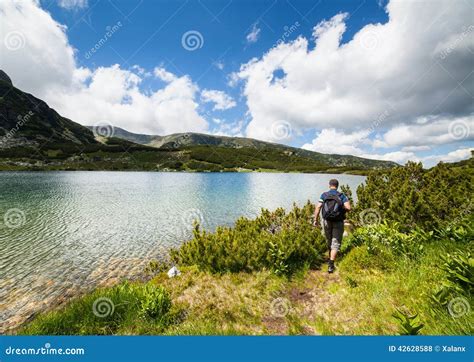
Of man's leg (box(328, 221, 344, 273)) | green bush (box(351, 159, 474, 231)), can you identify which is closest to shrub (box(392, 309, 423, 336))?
man's leg (box(328, 221, 344, 273))

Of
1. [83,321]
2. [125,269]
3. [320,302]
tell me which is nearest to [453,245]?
[320,302]

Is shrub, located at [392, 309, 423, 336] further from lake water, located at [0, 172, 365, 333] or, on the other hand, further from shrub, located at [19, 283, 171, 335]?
lake water, located at [0, 172, 365, 333]

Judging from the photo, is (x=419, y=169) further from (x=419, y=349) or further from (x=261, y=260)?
(x=419, y=349)

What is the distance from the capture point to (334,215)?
905 centimetres

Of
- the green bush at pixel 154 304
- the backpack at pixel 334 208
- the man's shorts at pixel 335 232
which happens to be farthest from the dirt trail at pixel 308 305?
the green bush at pixel 154 304

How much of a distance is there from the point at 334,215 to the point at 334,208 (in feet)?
0.85

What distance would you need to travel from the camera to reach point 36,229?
21.0m

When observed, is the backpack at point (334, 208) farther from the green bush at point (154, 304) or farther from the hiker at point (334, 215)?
the green bush at point (154, 304)

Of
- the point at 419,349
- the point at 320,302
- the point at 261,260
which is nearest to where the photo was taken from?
the point at 419,349

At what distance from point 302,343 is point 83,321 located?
20.4ft

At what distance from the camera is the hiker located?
9.04 m

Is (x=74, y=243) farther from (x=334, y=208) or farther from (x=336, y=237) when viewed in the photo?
(x=334, y=208)

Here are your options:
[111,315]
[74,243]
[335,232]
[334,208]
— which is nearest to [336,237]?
[335,232]

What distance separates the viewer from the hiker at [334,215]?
9.04 m
